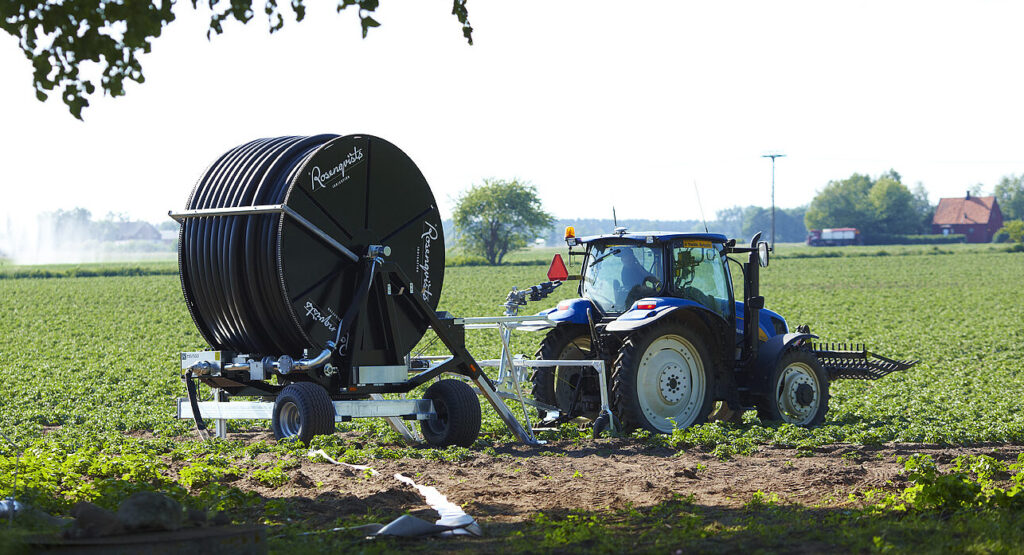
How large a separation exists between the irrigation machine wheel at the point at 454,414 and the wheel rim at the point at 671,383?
1.99m

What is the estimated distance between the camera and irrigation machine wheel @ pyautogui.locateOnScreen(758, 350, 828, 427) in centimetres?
1198

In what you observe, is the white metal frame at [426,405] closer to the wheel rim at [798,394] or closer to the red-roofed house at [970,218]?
the wheel rim at [798,394]

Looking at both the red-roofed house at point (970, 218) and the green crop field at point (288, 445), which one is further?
the red-roofed house at point (970, 218)

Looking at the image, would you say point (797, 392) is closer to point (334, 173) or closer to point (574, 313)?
point (574, 313)

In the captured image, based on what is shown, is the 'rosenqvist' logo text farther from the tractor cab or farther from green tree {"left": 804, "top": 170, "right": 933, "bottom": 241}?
green tree {"left": 804, "top": 170, "right": 933, "bottom": 241}

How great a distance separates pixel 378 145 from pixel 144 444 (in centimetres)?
384

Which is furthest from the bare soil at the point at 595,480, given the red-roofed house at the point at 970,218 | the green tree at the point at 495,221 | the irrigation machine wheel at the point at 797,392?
the red-roofed house at the point at 970,218

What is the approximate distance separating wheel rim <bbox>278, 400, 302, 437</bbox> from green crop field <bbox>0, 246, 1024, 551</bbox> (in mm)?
285

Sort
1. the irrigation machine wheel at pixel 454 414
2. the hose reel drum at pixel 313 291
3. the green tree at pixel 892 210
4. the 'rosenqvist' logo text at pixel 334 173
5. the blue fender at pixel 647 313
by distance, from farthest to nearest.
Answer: the green tree at pixel 892 210
the blue fender at pixel 647 313
the irrigation machine wheel at pixel 454 414
the 'rosenqvist' logo text at pixel 334 173
the hose reel drum at pixel 313 291

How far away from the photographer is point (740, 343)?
40.9ft

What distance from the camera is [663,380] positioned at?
37.7 feet

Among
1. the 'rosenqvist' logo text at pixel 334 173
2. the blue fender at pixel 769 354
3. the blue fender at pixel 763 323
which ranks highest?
the 'rosenqvist' logo text at pixel 334 173

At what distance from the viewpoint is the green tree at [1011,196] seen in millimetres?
172125

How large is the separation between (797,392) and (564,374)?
2.78m
